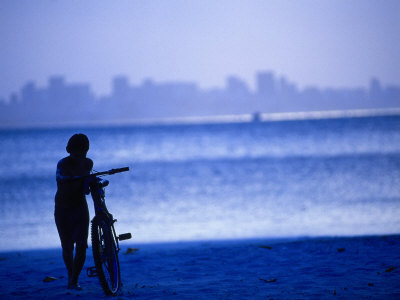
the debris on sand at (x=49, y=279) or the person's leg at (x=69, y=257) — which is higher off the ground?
the person's leg at (x=69, y=257)

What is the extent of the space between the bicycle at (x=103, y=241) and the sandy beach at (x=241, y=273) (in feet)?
0.62

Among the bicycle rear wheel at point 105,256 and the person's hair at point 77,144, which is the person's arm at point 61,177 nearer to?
the person's hair at point 77,144

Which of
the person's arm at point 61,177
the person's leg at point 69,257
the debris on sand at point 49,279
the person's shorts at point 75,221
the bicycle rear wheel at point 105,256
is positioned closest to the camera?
the bicycle rear wheel at point 105,256

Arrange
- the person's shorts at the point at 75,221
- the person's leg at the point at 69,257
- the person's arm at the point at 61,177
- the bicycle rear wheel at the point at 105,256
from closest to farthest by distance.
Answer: the bicycle rear wheel at the point at 105,256 → the person's arm at the point at 61,177 → the person's shorts at the point at 75,221 → the person's leg at the point at 69,257

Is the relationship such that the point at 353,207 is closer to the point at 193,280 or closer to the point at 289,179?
the point at 193,280

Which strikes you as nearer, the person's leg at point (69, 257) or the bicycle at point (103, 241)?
the bicycle at point (103, 241)

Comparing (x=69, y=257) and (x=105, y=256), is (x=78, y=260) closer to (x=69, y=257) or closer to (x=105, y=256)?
(x=69, y=257)

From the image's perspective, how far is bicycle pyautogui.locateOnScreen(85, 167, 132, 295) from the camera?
4.83m

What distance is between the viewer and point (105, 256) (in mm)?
5016

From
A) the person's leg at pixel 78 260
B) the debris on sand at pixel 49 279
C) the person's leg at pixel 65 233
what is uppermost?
the person's leg at pixel 65 233

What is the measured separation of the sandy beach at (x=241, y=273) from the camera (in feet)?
16.6

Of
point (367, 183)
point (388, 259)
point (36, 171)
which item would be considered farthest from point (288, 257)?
point (36, 171)

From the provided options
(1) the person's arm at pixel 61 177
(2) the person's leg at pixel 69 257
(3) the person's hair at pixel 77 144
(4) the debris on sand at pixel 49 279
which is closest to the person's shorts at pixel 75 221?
(2) the person's leg at pixel 69 257

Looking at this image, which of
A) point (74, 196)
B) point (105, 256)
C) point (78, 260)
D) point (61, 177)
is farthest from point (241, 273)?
point (61, 177)
